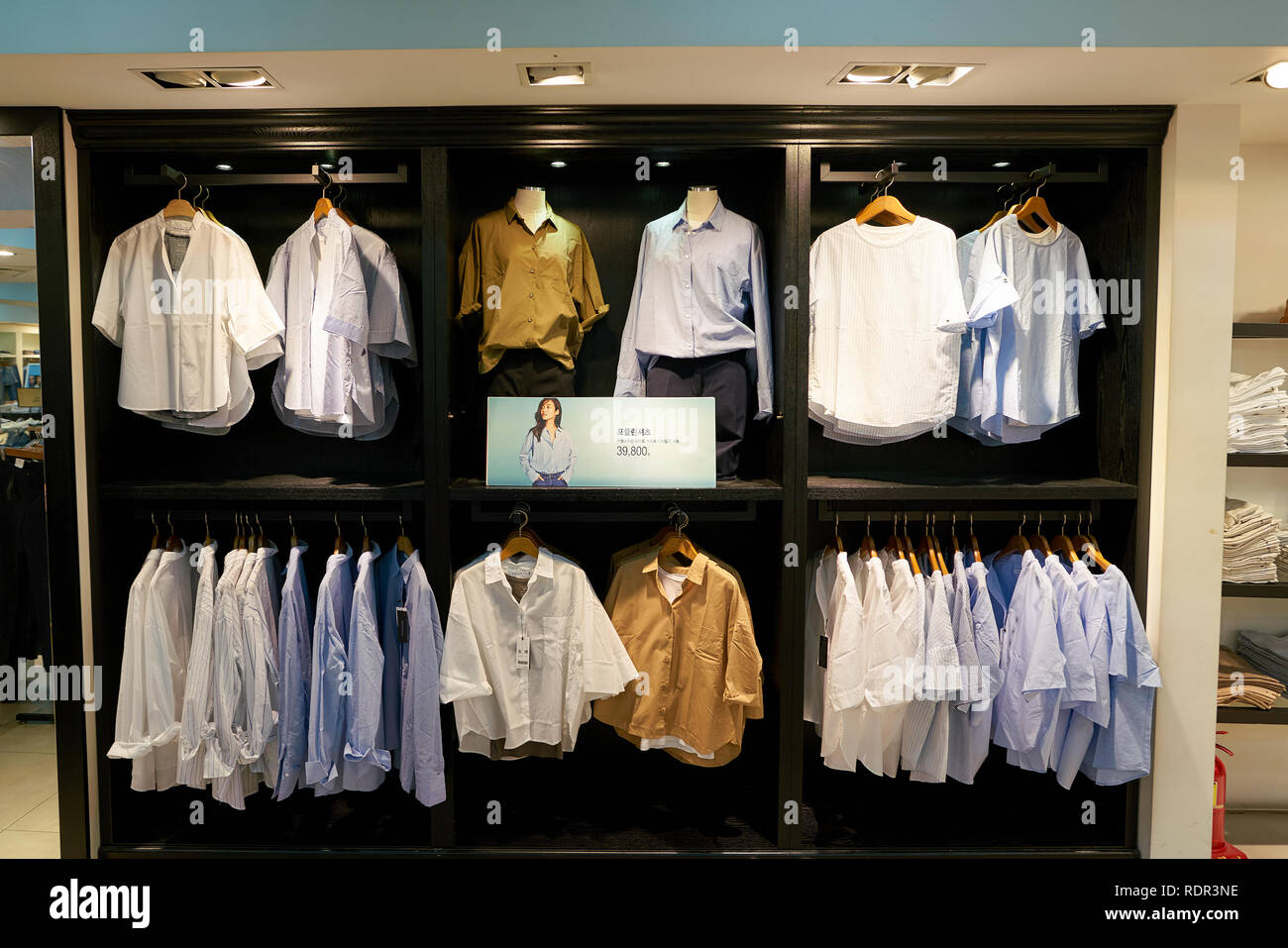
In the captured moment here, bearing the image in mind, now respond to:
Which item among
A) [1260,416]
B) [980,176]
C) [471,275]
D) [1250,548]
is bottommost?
[1250,548]

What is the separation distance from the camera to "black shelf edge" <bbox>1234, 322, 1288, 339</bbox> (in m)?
2.56

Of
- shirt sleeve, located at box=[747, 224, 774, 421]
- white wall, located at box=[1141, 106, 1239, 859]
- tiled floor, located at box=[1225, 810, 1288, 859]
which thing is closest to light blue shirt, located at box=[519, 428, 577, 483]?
shirt sleeve, located at box=[747, 224, 774, 421]

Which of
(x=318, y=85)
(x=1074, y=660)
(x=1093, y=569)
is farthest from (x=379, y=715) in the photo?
(x=1093, y=569)

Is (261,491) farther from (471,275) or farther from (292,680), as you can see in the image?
(471,275)

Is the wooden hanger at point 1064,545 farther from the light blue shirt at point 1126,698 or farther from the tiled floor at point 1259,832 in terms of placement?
the tiled floor at point 1259,832

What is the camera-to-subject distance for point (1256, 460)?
8.32 ft

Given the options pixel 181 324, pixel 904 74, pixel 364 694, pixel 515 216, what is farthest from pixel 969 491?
pixel 181 324

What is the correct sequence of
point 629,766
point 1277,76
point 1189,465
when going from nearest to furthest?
point 1277,76 → point 1189,465 → point 629,766

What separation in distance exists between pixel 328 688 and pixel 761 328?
1753 millimetres

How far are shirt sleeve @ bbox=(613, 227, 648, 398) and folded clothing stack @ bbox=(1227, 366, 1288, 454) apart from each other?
6.28ft

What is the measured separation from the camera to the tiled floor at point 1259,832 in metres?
2.71

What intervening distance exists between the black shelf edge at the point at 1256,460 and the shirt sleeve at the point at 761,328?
1.48 meters

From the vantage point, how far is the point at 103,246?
253cm

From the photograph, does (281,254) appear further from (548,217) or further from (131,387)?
(548,217)
